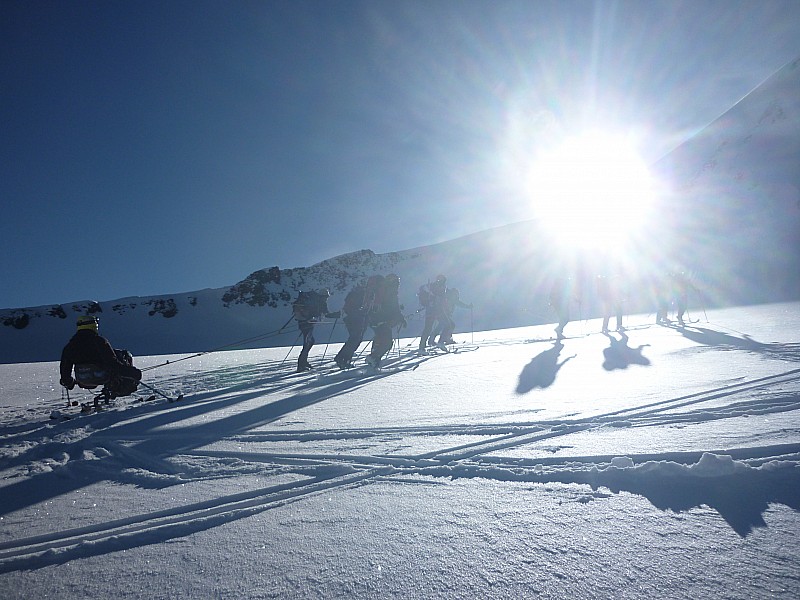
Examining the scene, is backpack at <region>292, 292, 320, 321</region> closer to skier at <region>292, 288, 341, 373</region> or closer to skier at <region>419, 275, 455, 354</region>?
skier at <region>292, 288, 341, 373</region>

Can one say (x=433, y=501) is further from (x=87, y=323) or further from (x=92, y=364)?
(x=87, y=323)

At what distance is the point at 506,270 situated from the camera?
5322 centimetres

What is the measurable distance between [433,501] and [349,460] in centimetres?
90

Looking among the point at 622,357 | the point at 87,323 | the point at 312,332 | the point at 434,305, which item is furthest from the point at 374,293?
the point at 87,323

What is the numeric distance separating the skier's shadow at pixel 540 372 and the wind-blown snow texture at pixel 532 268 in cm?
2031

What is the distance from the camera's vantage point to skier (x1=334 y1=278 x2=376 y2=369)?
30.7 feet

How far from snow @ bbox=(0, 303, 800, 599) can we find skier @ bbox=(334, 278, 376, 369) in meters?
5.01

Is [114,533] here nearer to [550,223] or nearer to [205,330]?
[205,330]

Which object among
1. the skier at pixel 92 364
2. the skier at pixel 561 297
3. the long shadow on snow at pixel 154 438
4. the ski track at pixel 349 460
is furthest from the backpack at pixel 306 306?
the skier at pixel 561 297

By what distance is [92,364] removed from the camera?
5.79 m

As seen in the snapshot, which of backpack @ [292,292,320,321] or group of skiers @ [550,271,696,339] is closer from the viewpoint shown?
backpack @ [292,292,320,321]

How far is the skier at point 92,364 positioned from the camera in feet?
18.7

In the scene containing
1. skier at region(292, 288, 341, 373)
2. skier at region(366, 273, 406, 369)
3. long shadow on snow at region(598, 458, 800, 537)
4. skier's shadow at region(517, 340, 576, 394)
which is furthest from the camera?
skier at region(292, 288, 341, 373)

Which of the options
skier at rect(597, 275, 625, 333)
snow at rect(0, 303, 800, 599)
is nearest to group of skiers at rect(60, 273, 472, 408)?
snow at rect(0, 303, 800, 599)
